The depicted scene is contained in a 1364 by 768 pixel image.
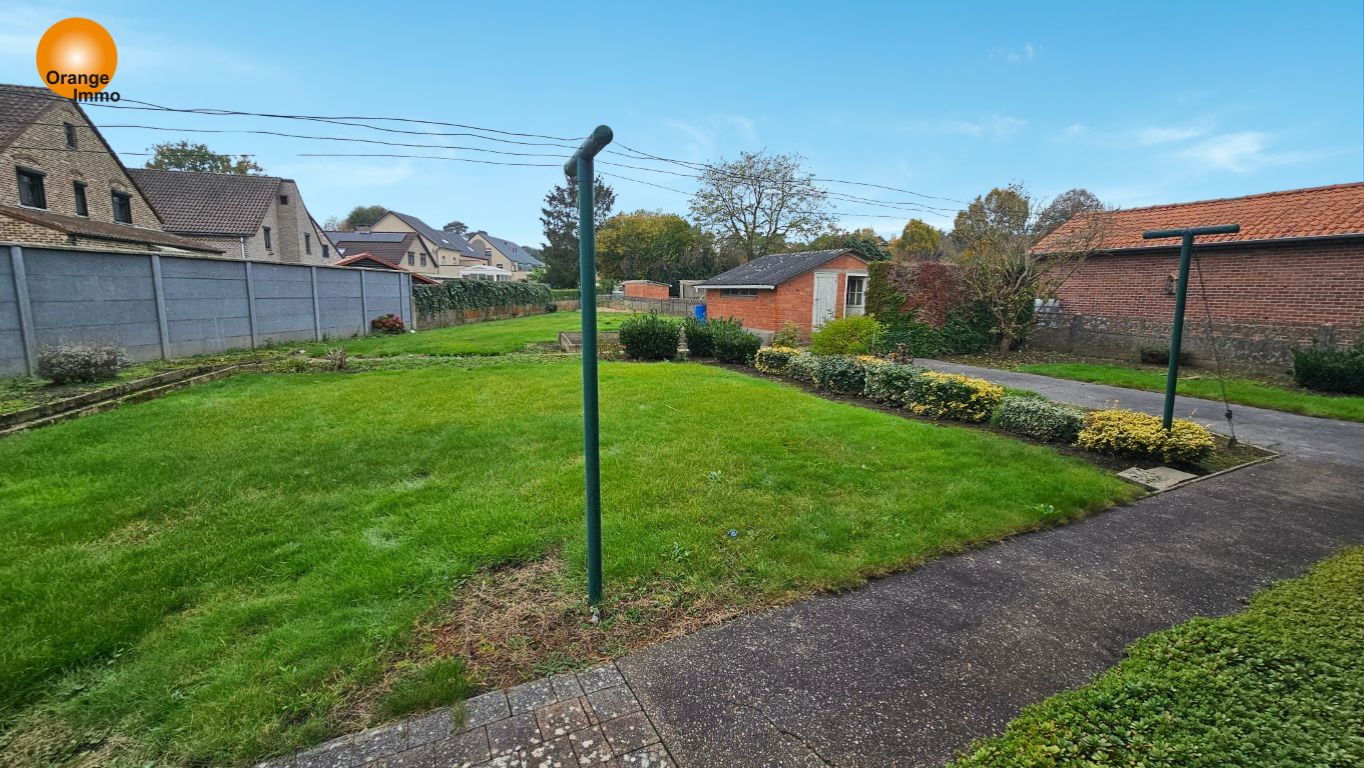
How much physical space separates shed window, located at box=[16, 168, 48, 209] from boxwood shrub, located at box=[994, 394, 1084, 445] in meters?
27.8

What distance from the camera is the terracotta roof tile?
11.8m

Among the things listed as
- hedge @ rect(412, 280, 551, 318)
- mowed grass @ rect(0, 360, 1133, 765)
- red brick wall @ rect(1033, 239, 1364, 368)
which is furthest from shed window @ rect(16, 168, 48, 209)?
red brick wall @ rect(1033, 239, 1364, 368)

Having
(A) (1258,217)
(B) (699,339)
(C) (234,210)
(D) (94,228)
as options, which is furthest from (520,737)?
(C) (234,210)

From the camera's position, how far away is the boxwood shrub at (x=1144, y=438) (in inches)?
220

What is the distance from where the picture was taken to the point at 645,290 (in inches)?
1624

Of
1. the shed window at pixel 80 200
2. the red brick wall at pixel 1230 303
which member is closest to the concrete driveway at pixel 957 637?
the red brick wall at pixel 1230 303

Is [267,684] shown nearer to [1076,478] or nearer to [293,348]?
[1076,478]

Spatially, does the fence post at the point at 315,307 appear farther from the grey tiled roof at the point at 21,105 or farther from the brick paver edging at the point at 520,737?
the brick paver edging at the point at 520,737

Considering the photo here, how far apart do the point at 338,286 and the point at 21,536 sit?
16064mm

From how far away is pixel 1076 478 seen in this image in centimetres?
502

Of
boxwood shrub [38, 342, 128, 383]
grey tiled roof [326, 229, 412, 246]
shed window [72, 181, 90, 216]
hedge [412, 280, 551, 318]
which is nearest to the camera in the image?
boxwood shrub [38, 342, 128, 383]

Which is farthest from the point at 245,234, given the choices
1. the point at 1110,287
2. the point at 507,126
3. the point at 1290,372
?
the point at 1290,372

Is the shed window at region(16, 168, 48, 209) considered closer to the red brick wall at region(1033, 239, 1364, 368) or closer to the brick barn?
the brick barn

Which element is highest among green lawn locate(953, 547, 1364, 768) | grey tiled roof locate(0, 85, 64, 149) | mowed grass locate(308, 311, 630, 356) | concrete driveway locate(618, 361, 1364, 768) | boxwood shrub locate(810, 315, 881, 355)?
grey tiled roof locate(0, 85, 64, 149)
